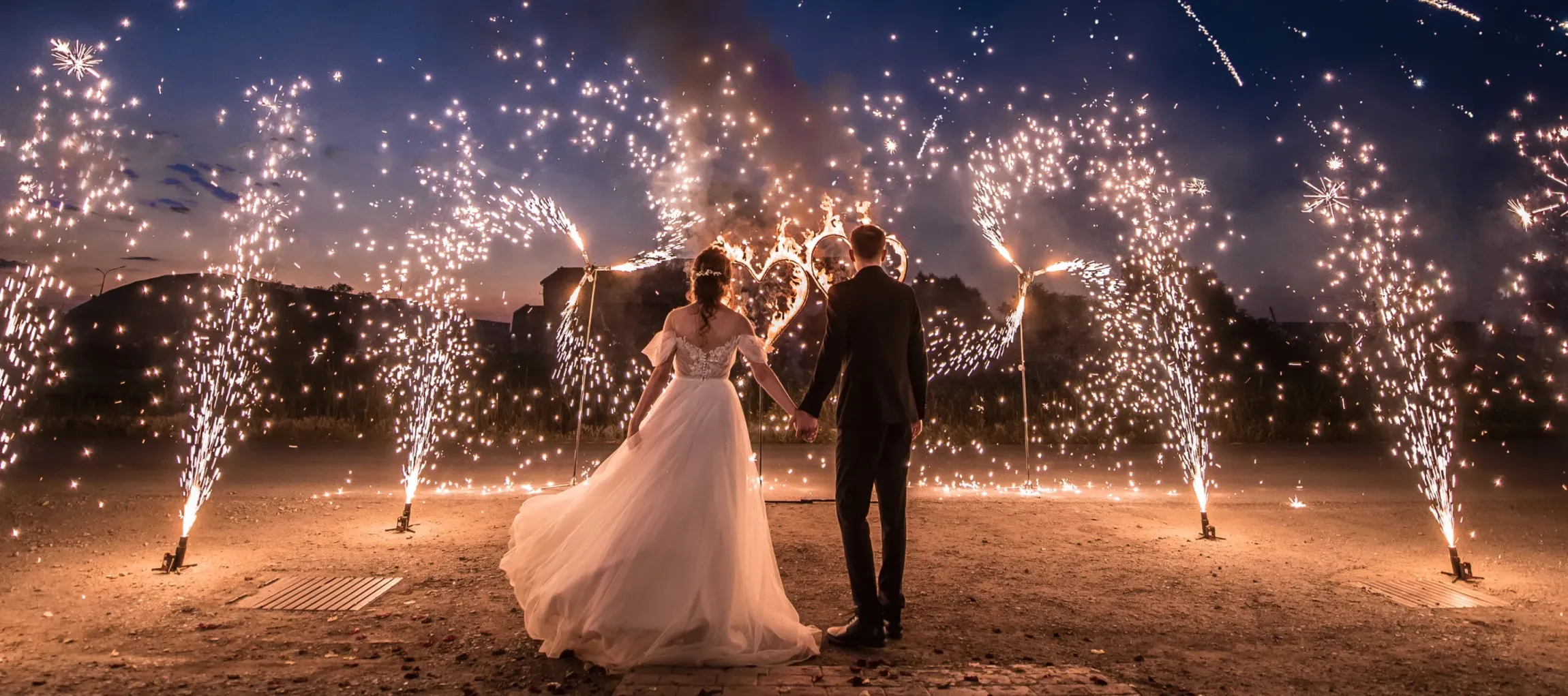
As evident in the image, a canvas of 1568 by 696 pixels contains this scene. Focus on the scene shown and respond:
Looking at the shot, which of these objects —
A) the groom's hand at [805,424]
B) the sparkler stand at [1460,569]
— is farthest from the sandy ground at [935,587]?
the groom's hand at [805,424]

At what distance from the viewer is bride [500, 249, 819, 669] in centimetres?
373

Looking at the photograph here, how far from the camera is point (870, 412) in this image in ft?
13.7

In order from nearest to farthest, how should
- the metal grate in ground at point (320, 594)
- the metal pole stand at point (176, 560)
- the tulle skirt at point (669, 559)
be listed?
the tulle skirt at point (669, 559), the metal grate in ground at point (320, 594), the metal pole stand at point (176, 560)

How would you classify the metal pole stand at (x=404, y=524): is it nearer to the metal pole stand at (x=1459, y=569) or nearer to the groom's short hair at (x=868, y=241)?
the groom's short hair at (x=868, y=241)

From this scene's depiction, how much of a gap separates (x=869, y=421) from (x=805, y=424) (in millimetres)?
346

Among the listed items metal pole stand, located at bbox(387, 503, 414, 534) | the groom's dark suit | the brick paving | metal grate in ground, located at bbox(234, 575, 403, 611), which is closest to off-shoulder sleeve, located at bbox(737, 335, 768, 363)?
the groom's dark suit

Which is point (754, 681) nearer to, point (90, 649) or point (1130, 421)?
point (90, 649)

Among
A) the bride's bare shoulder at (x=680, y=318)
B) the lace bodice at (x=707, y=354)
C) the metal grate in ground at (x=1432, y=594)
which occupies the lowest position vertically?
the metal grate in ground at (x=1432, y=594)

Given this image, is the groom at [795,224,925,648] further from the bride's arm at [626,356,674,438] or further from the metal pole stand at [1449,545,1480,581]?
the metal pole stand at [1449,545,1480,581]

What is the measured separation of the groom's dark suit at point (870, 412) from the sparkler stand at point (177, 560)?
4596mm

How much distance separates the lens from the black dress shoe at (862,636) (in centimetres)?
407

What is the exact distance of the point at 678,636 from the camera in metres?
3.67

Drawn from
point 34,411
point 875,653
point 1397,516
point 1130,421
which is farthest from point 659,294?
point 875,653

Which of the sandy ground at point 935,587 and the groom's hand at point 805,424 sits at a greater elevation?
the groom's hand at point 805,424
